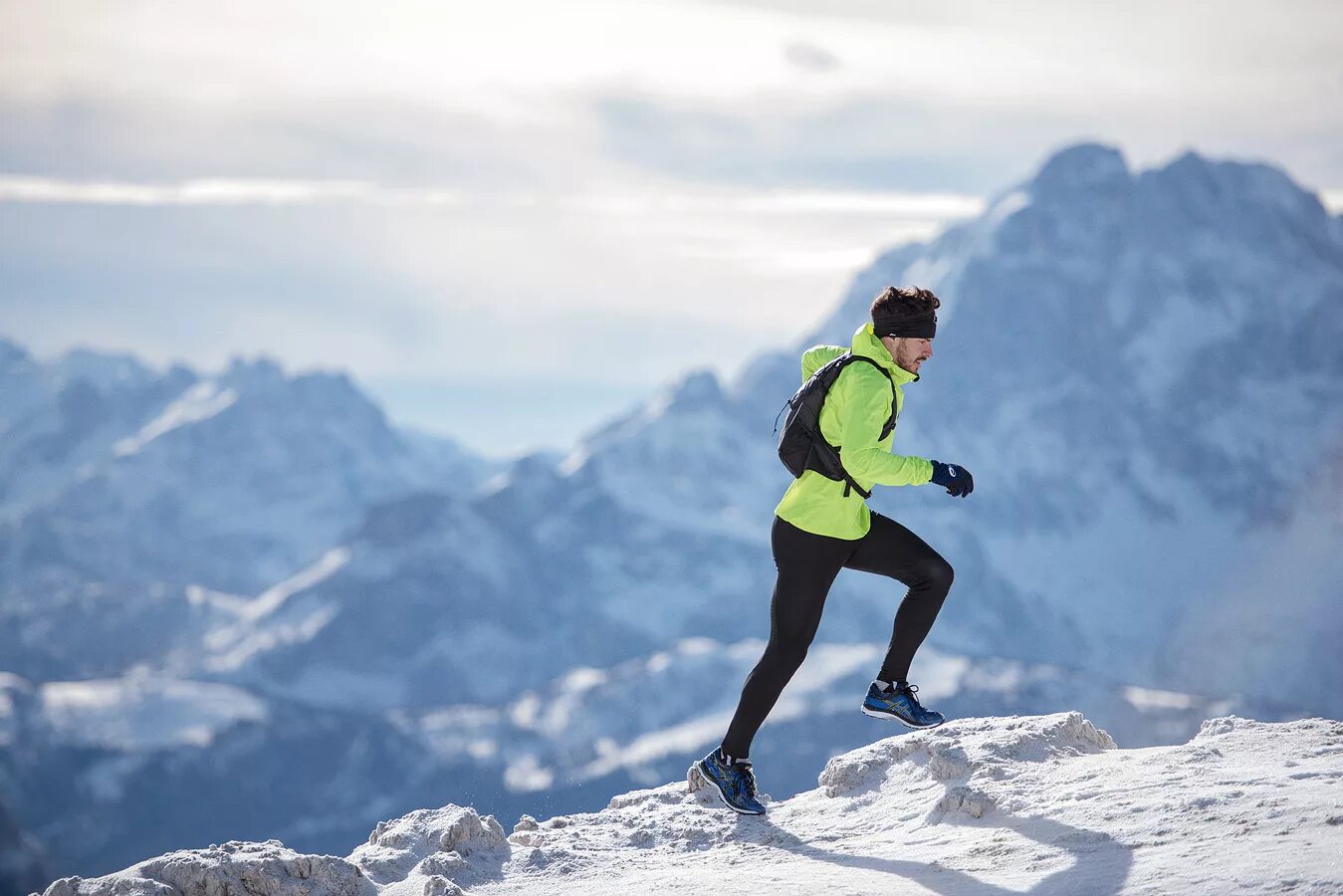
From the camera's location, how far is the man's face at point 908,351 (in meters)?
7.91

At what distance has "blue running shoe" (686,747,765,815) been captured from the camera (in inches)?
344

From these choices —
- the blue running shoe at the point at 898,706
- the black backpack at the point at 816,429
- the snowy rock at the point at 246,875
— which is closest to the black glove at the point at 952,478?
the black backpack at the point at 816,429

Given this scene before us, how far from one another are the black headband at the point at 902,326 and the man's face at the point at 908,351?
37mm

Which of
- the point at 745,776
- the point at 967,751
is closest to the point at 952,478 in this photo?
the point at 967,751

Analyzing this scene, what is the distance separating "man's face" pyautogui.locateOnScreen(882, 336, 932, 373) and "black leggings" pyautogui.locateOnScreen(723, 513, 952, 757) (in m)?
0.94

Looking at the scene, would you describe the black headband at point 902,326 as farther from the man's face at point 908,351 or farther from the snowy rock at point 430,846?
the snowy rock at point 430,846

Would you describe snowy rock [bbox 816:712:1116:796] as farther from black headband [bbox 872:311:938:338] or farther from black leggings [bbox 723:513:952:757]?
black headband [bbox 872:311:938:338]

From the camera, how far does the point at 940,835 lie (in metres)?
7.86

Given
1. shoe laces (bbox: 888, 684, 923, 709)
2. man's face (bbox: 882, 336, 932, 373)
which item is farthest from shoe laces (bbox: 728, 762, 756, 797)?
man's face (bbox: 882, 336, 932, 373)

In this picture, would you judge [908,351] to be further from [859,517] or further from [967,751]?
[967,751]

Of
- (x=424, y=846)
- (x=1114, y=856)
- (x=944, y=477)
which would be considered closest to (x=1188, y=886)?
(x=1114, y=856)

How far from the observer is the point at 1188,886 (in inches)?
241

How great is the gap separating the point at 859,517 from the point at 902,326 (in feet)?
3.93

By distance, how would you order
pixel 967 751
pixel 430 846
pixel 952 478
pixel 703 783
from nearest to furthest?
pixel 952 478 → pixel 430 846 → pixel 967 751 → pixel 703 783
